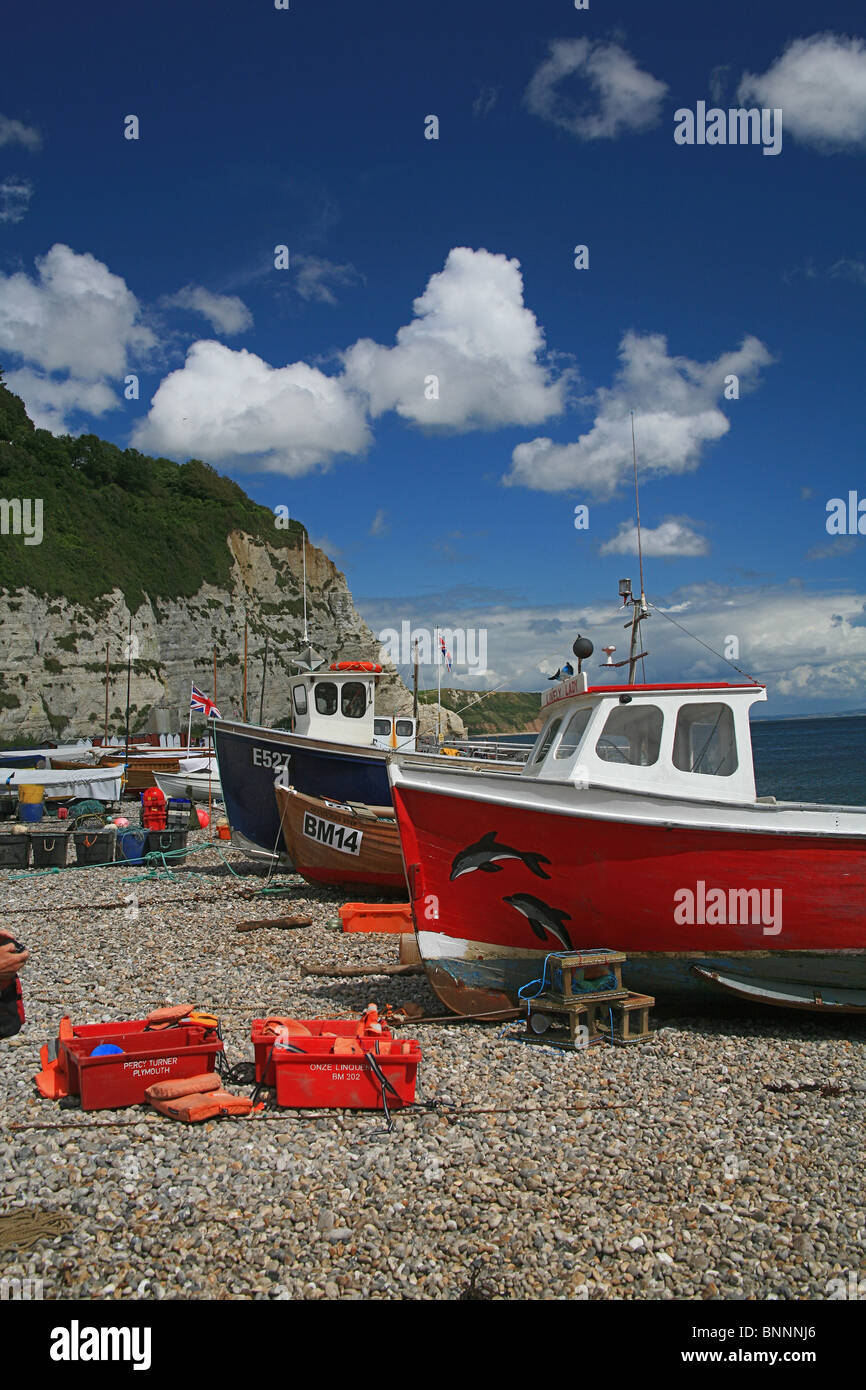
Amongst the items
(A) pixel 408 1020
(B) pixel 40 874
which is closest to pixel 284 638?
(B) pixel 40 874

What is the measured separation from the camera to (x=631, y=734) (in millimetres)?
9609

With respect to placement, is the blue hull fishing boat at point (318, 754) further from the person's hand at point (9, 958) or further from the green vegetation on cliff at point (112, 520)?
the green vegetation on cliff at point (112, 520)

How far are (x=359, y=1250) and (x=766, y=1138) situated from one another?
10.4ft

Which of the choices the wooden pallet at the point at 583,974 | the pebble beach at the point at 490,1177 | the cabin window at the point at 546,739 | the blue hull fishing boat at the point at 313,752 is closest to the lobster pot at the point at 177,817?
the blue hull fishing boat at the point at 313,752

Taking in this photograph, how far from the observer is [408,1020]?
884 cm

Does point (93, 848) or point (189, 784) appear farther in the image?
point (189, 784)

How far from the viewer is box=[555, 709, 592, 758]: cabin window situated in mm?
9875

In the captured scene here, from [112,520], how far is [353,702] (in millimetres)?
55993

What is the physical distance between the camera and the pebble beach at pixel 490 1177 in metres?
4.68

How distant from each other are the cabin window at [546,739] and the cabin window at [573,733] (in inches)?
11.3

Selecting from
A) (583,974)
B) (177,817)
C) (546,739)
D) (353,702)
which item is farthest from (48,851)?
(583,974)
